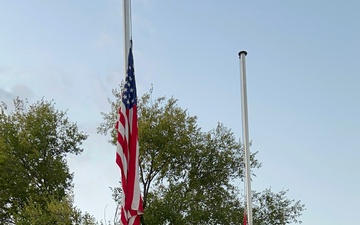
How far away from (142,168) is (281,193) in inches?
295

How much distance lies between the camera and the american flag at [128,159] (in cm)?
880

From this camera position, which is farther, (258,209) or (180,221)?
(258,209)

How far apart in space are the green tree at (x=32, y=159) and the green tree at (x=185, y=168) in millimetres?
2977

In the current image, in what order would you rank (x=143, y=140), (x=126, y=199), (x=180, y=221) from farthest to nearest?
(x=143, y=140) < (x=180, y=221) < (x=126, y=199)

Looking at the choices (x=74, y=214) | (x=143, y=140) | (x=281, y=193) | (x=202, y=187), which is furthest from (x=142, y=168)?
(x=281, y=193)

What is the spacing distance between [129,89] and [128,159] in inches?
50.4

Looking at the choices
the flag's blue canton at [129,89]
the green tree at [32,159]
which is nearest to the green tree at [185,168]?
the green tree at [32,159]

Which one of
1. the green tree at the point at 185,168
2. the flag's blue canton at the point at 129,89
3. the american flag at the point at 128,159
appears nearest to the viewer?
the american flag at the point at 128,159

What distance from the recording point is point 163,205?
81.3 ft

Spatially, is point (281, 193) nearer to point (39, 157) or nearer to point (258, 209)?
point (258, 209)

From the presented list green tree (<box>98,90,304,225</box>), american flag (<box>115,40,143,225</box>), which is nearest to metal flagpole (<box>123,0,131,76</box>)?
american flag (<box>115,40,143,225</box>)

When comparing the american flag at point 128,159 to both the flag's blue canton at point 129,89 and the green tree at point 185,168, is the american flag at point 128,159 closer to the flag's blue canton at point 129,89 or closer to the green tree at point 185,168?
the flag's blue canton at point 129,89

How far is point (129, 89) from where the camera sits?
31.0ft

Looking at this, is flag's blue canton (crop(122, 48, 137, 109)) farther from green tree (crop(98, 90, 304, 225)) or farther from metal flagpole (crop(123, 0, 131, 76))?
green tree (crop(98, 90, 304, 225))
